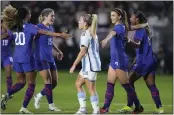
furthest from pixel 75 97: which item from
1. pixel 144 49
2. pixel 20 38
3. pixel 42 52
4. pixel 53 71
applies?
pixel 20 38

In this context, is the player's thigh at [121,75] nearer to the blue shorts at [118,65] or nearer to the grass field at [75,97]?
the blue shorts at [118,65]

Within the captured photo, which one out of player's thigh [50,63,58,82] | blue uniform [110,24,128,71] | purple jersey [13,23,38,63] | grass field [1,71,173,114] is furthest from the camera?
grass field [1,71,173,114]

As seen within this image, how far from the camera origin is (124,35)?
13.7 metres

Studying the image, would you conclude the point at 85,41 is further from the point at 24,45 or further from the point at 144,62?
the point at 144,62

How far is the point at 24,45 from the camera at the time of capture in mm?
14156

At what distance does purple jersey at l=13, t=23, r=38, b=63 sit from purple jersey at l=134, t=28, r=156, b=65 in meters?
2.10

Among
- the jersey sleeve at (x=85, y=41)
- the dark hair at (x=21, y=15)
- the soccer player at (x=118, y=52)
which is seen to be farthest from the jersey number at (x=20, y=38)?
the soccer player at (x=118, y=52)

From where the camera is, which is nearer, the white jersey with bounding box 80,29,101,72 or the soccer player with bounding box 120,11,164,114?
the white jersey with bounding box 80,29,101,72

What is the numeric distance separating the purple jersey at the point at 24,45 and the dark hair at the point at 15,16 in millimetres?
173

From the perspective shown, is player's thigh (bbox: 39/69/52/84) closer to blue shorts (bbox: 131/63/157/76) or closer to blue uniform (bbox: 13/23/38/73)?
blue uniform (bbox: 13/23/38/73)

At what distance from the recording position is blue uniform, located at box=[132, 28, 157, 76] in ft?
46.8

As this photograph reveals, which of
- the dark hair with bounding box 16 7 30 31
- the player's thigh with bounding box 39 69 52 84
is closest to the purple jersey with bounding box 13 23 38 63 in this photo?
the dark hair with bounding box 16 7 30 31

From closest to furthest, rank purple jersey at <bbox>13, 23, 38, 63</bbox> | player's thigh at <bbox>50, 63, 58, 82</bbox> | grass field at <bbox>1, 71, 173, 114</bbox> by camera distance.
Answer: purple jersey at <bbox>13, 23, 38, 63</bbox>
player's thigh at <bbox>50, 63, 58, 82</bbox>
grass field at <bbox>1, 71, 173, 114</bbox>

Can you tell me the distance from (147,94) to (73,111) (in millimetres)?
4896
